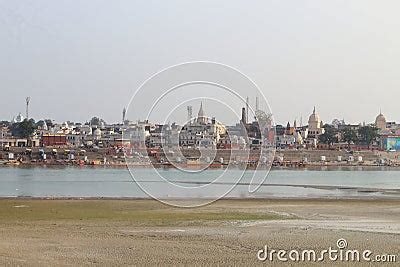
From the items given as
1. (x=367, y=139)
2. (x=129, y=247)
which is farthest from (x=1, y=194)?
(x=367, y=139)

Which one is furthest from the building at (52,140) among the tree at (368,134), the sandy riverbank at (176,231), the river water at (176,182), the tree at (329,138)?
the sandy riverbank at (176,231)

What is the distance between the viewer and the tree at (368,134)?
187 meters

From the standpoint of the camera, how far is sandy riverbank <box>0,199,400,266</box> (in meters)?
19.1

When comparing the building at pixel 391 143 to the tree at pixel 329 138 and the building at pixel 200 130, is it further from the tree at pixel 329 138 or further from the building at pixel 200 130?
the building at pixel 200 130

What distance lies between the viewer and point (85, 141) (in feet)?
607

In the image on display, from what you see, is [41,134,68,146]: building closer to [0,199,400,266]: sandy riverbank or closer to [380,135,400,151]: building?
[380,135,400,151]: building

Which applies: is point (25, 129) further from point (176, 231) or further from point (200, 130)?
point (176, 231)

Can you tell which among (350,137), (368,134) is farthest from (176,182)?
(350,137)

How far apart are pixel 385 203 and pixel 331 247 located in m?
23.4

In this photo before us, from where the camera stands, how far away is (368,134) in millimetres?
187375

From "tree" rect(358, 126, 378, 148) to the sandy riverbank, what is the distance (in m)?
151

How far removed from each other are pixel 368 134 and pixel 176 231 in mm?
168470

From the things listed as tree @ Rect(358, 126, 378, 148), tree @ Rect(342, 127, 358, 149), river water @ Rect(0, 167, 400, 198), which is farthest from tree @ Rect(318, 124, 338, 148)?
river water @ Rect(0, 167, 400, 198)

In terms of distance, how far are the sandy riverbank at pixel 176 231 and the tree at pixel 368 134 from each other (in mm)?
150584
